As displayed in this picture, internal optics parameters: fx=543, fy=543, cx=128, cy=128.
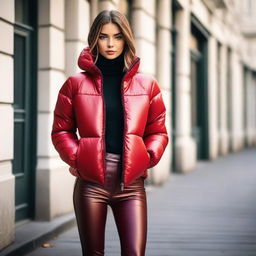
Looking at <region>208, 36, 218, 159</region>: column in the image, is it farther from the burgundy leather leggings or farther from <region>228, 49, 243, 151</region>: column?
the burgundy leather leggings

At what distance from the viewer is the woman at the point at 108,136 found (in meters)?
3.02

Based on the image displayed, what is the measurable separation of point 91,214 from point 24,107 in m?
3.73

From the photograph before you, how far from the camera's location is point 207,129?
56.2 ft

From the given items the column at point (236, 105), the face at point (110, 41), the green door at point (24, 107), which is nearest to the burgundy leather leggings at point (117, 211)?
the face at point (110, 41)

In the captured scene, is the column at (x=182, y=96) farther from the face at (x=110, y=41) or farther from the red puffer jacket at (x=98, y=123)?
the face at (x=110, y=41)

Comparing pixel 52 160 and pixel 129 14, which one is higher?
pixel 129 14

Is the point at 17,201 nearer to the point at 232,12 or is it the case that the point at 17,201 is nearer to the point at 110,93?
the point at 110,93

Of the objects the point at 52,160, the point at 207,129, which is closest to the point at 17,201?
the point at 52,160

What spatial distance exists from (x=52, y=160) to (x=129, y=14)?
14.2ft

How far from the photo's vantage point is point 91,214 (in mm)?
3033

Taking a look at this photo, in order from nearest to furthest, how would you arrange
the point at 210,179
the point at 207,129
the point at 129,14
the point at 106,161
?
1. the point at 106,161
2. the point at 129,14
3. the point at 210,179
4. the point at 207,129

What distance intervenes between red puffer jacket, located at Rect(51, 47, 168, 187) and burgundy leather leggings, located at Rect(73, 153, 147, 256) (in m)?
0.07

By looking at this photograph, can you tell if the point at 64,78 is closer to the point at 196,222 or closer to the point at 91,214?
the point at 196,222

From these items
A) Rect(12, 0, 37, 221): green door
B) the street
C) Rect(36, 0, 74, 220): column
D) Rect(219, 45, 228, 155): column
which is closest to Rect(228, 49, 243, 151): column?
Rect(219, 45, 228, 155): column
